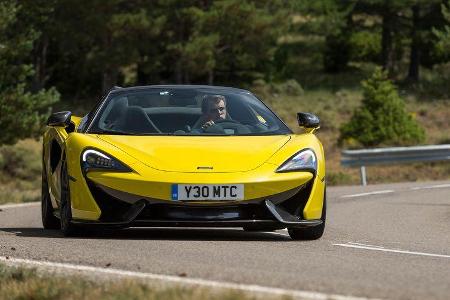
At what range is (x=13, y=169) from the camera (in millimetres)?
48000

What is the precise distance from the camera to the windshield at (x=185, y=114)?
11.5 meters

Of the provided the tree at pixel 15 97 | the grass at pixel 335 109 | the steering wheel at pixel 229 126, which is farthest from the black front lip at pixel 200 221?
the grass at pixel 335 109

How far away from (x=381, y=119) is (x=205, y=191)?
39.3 metres

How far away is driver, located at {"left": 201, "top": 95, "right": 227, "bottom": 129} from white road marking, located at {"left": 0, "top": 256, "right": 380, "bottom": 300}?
2977 millimetres

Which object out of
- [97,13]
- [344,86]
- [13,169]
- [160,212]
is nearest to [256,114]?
[160,212]

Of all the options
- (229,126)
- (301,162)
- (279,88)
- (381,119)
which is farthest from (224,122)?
(279,88)

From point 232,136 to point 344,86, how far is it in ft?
184

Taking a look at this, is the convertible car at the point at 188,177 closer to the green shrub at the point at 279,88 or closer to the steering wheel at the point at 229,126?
the steering wheel at the point at 229,126

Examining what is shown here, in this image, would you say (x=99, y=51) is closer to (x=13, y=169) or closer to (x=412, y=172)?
(x=13, y=169)

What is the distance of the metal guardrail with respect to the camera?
27406 mm

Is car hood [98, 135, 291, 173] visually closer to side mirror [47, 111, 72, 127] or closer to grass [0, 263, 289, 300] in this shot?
side mirror [47, 111, 72, 127]

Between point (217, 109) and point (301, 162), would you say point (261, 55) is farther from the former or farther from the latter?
point (301, 162)

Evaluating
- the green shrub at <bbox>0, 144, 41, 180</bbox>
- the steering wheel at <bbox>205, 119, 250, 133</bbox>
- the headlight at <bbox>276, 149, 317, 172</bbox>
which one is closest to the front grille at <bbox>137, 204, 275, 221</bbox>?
the headlight at <bbox>276, 149, 317, 172</bbox>

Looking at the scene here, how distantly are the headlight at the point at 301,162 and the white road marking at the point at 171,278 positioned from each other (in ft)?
7.95
